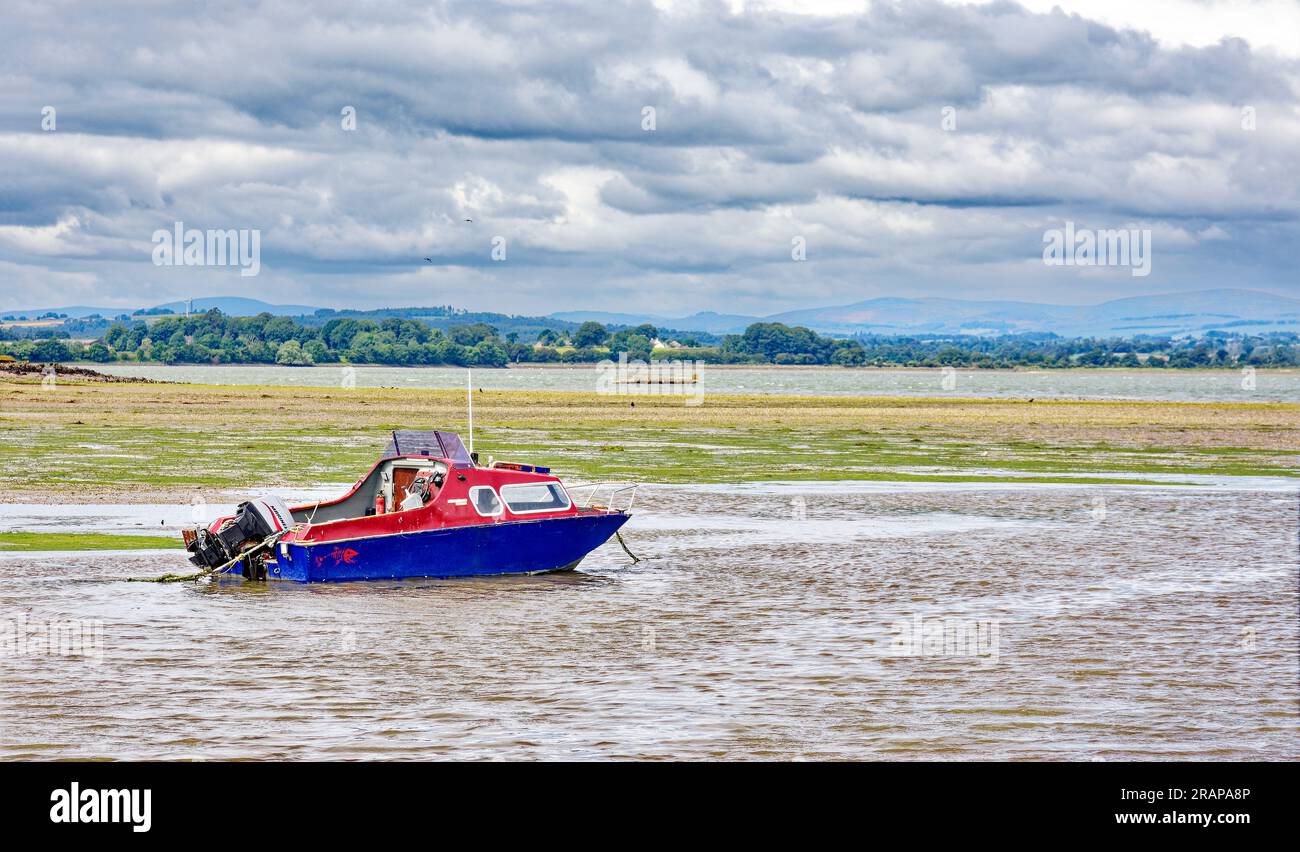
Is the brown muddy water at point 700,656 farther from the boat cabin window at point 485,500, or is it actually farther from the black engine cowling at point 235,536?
the boat cabin window at point 485,500

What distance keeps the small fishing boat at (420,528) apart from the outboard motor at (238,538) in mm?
18

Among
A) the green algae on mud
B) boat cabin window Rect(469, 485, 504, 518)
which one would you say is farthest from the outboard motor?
the green algae on mud

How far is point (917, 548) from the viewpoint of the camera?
103ft

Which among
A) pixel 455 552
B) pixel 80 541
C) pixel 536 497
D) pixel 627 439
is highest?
pixel 536 497

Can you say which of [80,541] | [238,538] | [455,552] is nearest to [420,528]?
[455,552]

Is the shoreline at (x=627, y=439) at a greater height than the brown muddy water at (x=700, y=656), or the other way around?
the shoreline at (x=627, y=439)

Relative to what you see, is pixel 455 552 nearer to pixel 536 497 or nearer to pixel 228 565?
pixel 536 497

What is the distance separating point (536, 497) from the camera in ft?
90.5

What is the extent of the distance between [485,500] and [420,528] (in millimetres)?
1328

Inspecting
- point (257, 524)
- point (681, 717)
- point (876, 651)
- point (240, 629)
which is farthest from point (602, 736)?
point (257, 524)

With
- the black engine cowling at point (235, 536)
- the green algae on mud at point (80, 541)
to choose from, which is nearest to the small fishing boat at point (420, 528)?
the black engine cowling at point (235, 536)

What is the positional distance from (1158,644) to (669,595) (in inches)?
324

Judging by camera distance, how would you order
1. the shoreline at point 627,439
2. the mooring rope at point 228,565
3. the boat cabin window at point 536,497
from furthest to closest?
1. the shoreline at point 627,439
2. the boat cabin window at point 536,497
3. the mooring rope at point 228,565

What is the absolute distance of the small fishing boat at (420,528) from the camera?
25656mm
